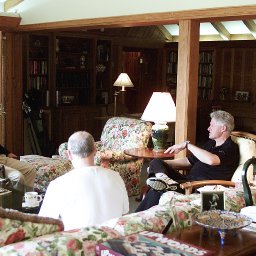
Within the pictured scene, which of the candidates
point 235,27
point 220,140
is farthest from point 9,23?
point 235,27

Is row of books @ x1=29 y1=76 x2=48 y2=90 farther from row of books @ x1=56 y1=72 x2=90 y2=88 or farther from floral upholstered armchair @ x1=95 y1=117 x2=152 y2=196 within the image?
floral upholstered armchair @ x1=95 y1=117 x2=152 y2=196

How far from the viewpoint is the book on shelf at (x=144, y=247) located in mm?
1693

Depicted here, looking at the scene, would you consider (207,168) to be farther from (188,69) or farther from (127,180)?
(127,180)

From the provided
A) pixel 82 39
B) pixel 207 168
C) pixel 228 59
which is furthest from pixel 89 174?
pixel 228 59

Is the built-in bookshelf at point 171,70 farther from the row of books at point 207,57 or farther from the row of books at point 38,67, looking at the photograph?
the row of books at point 38,67

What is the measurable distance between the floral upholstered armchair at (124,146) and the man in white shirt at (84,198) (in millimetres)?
2599

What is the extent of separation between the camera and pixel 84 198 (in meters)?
2.54

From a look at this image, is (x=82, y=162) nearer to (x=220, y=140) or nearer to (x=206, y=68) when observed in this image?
(x=220, y=140)

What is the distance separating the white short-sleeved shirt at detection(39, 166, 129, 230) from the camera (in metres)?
2.51

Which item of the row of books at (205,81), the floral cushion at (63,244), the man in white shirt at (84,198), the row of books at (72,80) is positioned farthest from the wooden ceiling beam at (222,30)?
the floral cushion at (63,244)

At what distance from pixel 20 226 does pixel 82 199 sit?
0.69 meters

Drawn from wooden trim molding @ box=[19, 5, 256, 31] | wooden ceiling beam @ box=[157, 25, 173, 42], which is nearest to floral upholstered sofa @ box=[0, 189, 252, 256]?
wooden trim molding @ box=[19, 5, 256, 31]

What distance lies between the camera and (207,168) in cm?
423

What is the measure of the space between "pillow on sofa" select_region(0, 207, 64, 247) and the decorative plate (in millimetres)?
696
